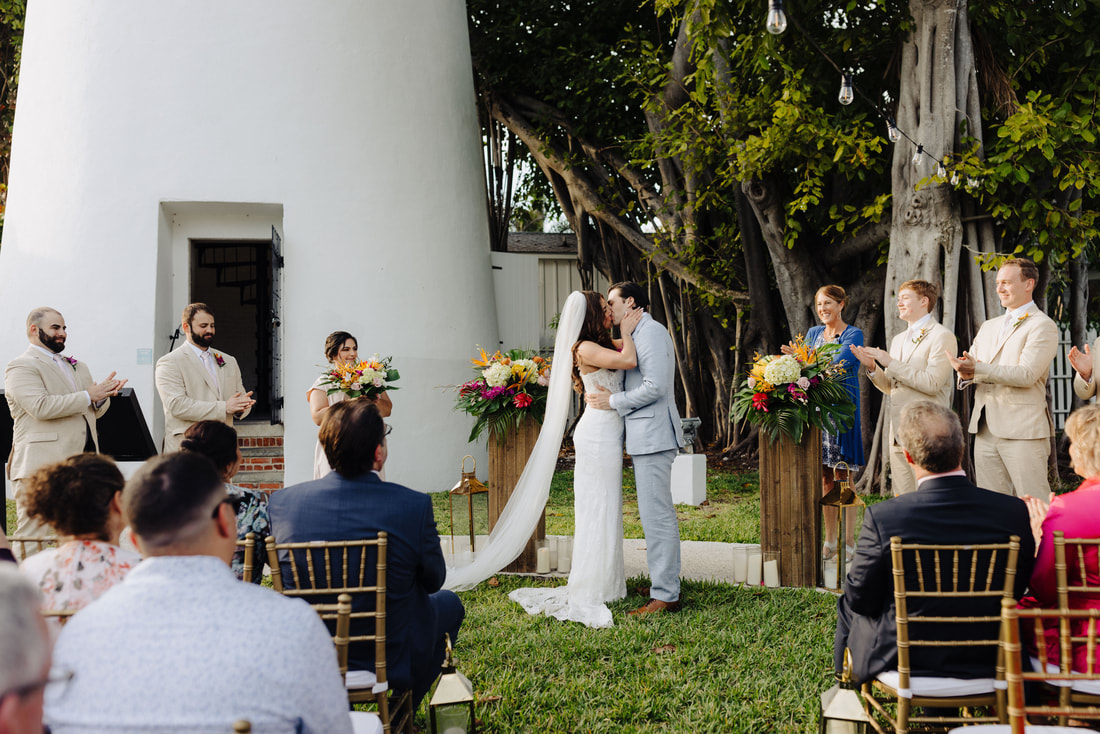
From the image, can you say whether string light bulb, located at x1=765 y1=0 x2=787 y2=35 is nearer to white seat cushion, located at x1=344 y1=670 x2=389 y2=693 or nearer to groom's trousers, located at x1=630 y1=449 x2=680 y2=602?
groom's trousers, located at x1=630 y1=449 x2=680 y2=602

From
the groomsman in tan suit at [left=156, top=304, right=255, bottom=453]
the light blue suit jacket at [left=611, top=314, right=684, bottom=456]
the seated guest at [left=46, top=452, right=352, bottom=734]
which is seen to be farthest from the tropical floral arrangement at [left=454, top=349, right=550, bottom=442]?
the seated guest at [left=46, top=452, right=352, bottom=734]

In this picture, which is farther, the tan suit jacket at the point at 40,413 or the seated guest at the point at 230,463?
the tan suit jacket at the point at 40,413

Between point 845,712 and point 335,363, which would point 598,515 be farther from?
point 845,712

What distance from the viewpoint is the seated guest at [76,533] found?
2.35 m

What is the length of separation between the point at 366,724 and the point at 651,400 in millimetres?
2913

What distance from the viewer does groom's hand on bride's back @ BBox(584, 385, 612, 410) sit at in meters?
5.26

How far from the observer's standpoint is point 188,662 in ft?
5.16

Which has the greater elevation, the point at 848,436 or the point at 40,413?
the point at 40,413

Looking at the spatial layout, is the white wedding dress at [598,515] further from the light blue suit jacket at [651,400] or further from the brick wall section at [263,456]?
the brick wall section at [263,456]

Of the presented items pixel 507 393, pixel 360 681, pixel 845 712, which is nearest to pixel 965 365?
→ pixel 845 712

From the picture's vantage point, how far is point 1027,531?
2.76 m

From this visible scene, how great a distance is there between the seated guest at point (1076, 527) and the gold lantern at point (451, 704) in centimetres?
202

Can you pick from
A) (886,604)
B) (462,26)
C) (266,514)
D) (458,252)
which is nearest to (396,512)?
(266,514)

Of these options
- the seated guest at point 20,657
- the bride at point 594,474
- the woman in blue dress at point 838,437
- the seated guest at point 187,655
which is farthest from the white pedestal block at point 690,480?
the seated guest at point 20,657
